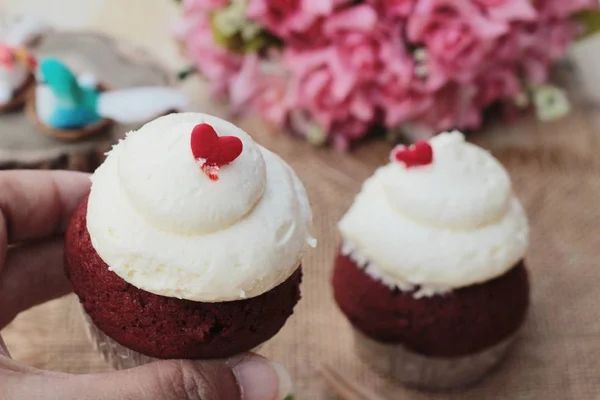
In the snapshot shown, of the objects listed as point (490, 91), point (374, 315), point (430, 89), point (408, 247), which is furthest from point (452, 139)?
point (490, 91)

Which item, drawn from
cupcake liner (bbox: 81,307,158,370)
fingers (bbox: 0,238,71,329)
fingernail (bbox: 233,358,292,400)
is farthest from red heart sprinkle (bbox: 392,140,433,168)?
fingers (bbox: 0,238,71,329)

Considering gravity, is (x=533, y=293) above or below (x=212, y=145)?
below

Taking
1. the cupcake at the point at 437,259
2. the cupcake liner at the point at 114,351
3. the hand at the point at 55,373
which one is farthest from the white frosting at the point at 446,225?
the cupcake liner at the point at 114,351

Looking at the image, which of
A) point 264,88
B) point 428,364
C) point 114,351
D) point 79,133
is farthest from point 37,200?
point 264,88

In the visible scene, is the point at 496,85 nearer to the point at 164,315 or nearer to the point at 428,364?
the point at 428,364

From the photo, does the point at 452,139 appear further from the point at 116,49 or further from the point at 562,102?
the point at 116,49

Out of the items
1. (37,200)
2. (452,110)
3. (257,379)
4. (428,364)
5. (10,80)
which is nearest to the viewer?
(257,379)

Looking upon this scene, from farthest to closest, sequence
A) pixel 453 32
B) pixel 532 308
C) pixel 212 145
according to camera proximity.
A: pixel 453 32
pixel 532 308
pixel 212 145
